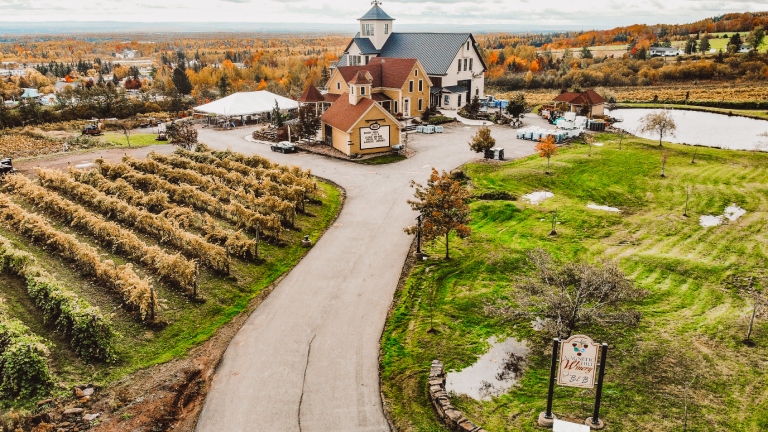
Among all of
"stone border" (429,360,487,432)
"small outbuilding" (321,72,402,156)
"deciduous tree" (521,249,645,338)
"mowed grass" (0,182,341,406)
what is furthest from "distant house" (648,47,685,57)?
"stone border" (429,360,487,432)

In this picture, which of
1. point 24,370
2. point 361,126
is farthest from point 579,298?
point 361,126

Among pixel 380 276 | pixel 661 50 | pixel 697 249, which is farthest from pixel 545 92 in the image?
pixel 380 276

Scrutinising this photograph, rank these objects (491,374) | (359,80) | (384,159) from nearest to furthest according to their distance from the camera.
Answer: (491,374)
(384,159)
(359,80)

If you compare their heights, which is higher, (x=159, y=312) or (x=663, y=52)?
(x=663, y=52)

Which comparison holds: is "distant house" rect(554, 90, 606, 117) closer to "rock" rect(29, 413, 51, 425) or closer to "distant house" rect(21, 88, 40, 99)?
"rock" rect(29, 413, 51, 425)

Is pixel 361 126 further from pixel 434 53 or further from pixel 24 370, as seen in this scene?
pixel 24 370

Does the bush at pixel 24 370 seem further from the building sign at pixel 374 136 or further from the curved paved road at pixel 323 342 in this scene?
the building sign at pixel 374 136

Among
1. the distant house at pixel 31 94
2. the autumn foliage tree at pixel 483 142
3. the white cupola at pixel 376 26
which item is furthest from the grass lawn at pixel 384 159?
the distant house at pixel 31 94
